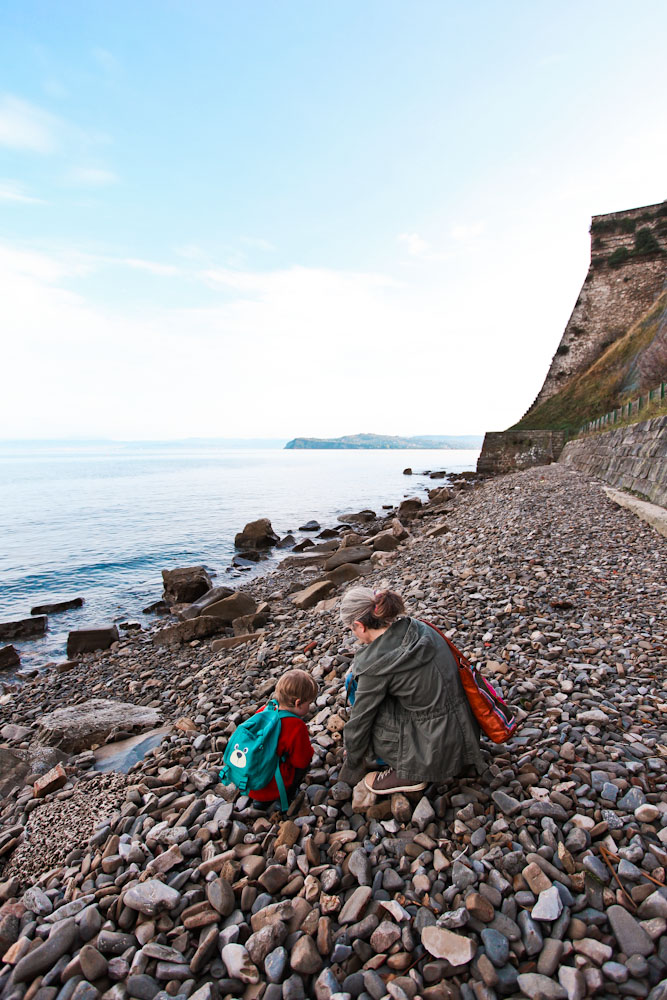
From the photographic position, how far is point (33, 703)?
342 inches

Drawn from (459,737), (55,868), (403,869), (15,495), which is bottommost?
(15,495)

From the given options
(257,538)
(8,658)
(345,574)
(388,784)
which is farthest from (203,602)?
(388,784)

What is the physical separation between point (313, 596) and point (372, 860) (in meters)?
8.17

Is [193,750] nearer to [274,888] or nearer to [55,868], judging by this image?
[55,868]

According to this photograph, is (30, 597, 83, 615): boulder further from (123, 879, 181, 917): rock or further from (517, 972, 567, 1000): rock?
(517, 972, 567, 1000): rock

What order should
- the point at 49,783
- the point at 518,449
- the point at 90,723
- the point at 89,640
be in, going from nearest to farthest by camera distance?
the point at 49,783
the point at 90,723
the point at 89,640
the point at 518,449

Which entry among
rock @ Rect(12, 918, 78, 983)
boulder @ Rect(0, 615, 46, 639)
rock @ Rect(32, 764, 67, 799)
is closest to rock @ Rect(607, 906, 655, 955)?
rock @ Rect(12, 918, 78, 983)

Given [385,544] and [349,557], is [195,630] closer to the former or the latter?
[349,557]

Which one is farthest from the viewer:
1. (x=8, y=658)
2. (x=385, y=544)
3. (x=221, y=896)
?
(x=385, y=544)

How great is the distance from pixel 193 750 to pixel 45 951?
2.02 meters

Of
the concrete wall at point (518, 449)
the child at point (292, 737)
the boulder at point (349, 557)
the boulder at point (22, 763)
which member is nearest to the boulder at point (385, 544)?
the boulder at point (349, 557)

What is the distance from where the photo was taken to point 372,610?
10.8 ft

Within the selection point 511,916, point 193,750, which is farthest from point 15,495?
point 511,916

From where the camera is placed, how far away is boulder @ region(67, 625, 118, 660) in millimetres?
11062
